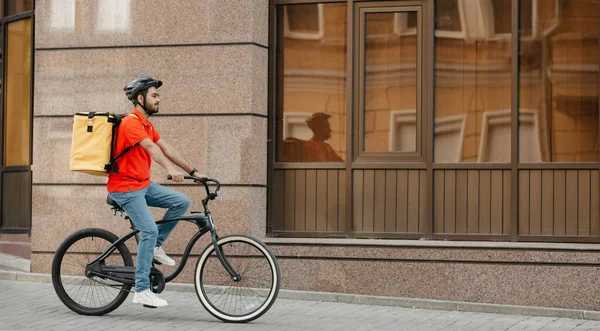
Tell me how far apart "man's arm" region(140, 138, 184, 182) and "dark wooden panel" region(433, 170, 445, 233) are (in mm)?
3186

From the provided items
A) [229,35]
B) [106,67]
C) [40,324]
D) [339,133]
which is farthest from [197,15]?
[40,324]

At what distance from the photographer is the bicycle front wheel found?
27.4 ft

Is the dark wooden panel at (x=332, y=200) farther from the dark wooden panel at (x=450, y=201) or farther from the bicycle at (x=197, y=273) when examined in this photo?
the bicycle at (x=197, y=273)

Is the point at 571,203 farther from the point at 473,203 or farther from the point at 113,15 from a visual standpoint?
the point at 113,15

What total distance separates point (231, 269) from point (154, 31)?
12.0ft

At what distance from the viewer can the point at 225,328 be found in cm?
828

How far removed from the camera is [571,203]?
10.4m

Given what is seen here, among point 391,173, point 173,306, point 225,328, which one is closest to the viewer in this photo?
point 225,328

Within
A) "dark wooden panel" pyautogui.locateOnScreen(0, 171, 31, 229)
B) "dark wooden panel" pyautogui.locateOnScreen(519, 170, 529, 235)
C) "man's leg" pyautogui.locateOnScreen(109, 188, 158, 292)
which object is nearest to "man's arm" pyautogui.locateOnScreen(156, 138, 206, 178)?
"man's leg" pyautogui.locateOnScreen(109, 188, 158, 292)

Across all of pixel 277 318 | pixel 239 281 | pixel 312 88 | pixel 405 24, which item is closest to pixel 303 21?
pixel 312 88

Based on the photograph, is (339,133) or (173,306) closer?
(173,306)

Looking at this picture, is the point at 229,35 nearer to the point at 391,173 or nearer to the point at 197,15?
the point at 197,15

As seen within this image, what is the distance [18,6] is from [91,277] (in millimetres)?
5668

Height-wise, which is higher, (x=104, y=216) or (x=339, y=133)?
(x=339, y=133)
